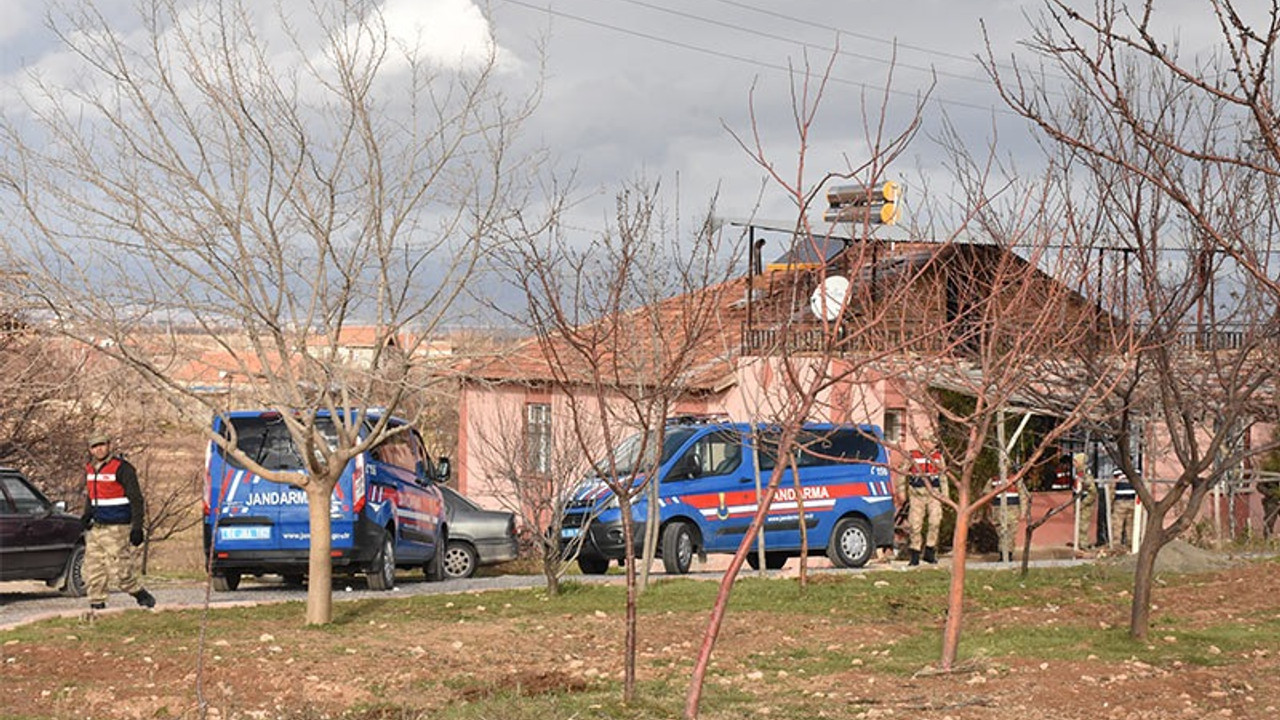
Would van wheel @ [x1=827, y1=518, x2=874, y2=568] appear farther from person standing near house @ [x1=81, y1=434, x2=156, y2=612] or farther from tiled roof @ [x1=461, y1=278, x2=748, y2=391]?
person standing near house @ [x1=81, y1=434, x2=156, y2=612]

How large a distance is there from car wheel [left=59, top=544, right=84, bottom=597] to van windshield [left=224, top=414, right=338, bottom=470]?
2.15 metres

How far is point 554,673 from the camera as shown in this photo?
11.1 metres

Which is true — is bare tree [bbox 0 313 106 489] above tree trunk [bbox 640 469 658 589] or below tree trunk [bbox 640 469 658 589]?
above

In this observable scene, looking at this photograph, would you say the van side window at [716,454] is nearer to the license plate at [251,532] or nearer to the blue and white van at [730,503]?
the blue and white van at [730,503]

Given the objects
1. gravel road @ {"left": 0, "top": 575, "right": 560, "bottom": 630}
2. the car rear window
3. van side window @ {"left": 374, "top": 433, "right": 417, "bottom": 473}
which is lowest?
gravel road @ {"left": 0, "top": 575, "right": 560, "bottom": 630}

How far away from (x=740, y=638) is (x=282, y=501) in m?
7.17

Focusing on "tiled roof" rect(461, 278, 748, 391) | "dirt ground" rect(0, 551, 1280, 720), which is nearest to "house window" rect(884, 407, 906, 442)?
"tiled roof" rect(461, 278, 748, 391)

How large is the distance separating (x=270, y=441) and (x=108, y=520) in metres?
3.53

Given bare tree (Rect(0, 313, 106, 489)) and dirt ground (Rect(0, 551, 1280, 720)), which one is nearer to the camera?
dirt ground (Rect(0, 551, 1280, 720))

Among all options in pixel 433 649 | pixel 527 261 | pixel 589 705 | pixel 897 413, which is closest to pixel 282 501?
pixel 433 649

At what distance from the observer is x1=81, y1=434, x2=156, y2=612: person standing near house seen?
A: 15.1 meters

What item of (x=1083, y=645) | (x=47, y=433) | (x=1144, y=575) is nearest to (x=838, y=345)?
(x=1083, y=645)

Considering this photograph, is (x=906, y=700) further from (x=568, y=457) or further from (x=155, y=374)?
(x=568, y=457)

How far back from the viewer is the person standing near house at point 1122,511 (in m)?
29.6
